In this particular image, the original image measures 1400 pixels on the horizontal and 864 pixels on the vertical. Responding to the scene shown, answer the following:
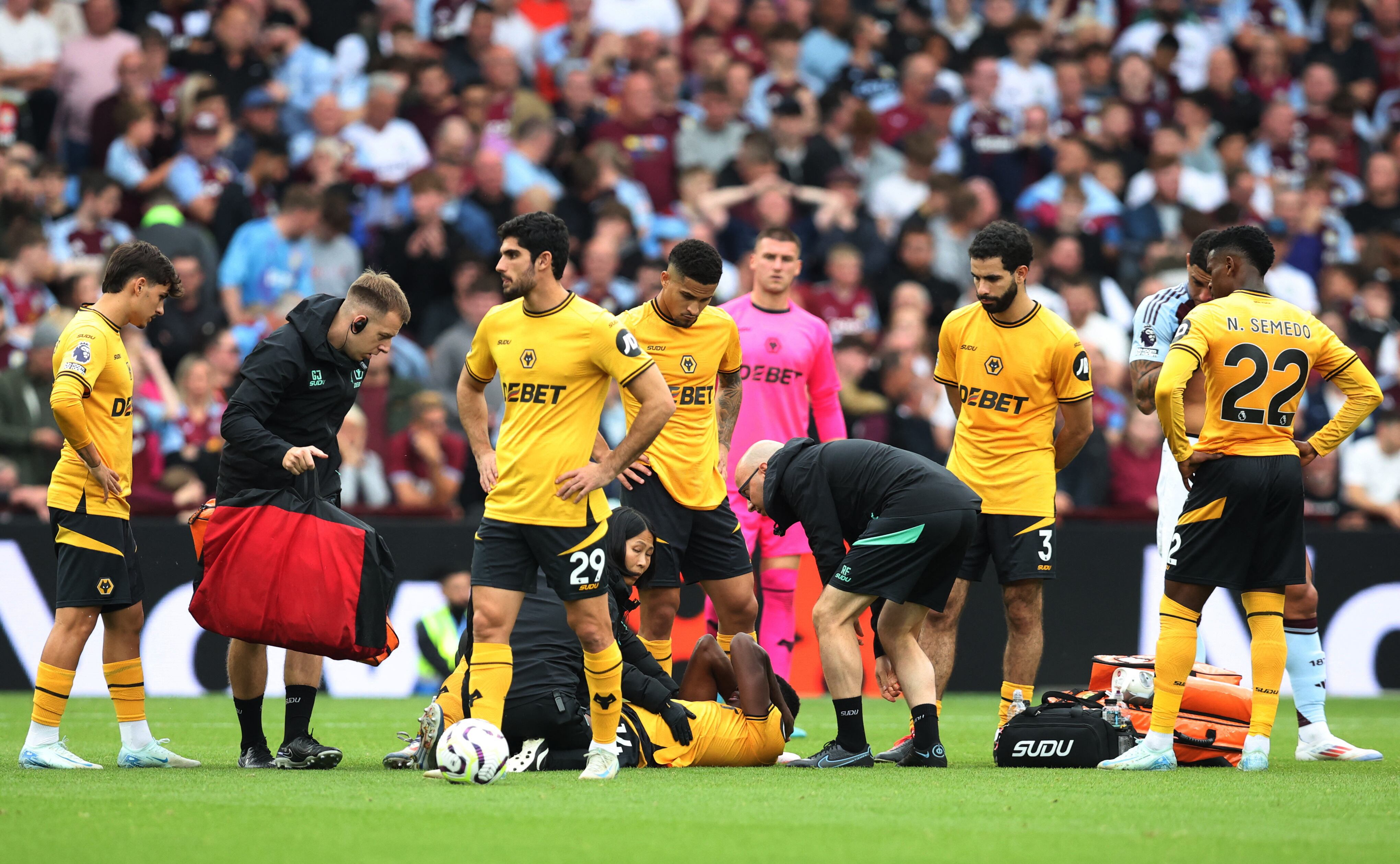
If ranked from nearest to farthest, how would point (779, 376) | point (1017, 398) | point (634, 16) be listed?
point (1017, 398), point (779, 376), point (634, 16)

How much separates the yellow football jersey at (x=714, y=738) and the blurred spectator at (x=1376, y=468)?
8.19 m

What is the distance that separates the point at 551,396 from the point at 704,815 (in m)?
2.07

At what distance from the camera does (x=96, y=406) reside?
25.4 feet

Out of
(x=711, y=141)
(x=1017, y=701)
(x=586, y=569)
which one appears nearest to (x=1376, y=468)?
(x=1017, y=701)

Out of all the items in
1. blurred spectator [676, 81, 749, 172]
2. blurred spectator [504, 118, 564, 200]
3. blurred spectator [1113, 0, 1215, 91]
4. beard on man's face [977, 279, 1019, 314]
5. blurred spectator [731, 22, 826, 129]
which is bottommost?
beard on man's face [977, 279, 1019, 314]

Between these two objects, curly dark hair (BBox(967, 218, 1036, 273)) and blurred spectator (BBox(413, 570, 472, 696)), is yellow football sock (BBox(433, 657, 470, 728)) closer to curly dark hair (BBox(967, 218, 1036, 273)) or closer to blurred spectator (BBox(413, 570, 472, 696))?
curly dark hair (BBox(967, 218, 1036, 273))

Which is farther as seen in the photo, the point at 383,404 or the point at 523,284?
the point at 383,404

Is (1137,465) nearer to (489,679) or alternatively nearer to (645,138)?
(645,138)

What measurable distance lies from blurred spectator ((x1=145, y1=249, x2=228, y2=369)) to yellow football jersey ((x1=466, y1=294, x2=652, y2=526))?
7609mm

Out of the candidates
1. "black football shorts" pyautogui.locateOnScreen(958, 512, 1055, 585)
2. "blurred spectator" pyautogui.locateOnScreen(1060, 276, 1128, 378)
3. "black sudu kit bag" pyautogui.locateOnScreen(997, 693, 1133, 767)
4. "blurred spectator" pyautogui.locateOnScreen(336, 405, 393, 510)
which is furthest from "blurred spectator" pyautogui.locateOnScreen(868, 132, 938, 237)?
"black sudu kit bag" pyautogui.locateOnScreen(997, 693, 1133, 767)

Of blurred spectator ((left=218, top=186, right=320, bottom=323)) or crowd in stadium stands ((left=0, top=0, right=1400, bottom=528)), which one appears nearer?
crowd in stadium stands ((left=0, top=0, right=1400, bottom=528))

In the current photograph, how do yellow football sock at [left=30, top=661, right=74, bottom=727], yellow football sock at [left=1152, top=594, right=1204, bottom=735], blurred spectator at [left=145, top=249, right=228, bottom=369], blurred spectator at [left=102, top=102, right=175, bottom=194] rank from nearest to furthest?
yellow football sock at [left=30, top=661, right=74, bottom=727]
yellow football sock at [left=1152, top=594, right=1204, bottom=735]
blurred spectator at [left=145, top=249, right=228, bottom=369]
blurred spectator at [left=102, top=102, right=175, bottom=194]

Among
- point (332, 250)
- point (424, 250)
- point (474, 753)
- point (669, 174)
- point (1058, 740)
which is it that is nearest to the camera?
point (474, 753)

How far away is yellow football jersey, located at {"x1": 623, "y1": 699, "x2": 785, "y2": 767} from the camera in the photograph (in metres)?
8.10
